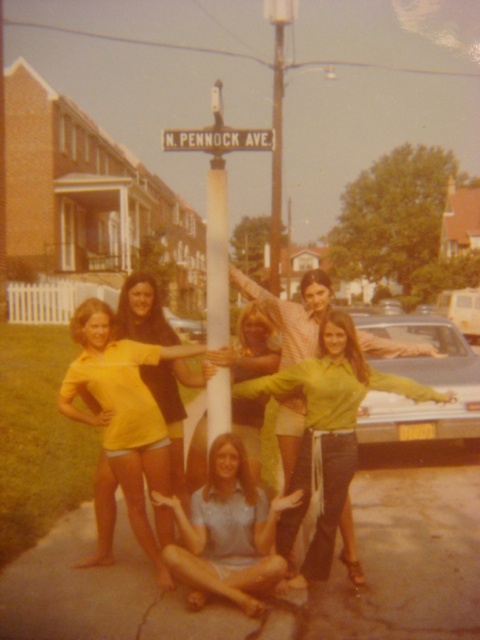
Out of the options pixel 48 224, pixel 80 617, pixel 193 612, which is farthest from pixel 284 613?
pixel 48 224

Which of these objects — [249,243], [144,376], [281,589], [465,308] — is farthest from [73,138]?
[465,308]

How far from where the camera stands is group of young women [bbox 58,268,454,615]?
3855 millimetres

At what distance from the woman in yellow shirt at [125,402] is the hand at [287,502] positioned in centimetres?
60

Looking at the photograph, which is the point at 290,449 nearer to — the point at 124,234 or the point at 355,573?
the point at 355,573

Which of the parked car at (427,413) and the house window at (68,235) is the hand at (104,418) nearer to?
the house window at (68,235)

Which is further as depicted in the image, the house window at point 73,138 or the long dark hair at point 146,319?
the house window at point 73,138

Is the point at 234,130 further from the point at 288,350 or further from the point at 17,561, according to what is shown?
the point at 17,561

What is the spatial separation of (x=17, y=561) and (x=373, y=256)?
4142 millimetres

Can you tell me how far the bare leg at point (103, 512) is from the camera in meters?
4.20

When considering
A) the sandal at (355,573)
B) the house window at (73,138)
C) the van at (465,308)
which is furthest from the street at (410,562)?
the van at (465,308)

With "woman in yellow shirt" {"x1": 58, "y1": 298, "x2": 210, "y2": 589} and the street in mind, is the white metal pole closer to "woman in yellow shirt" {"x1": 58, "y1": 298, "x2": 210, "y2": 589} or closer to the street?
"woman in yellow shirt" {"x1": 58, "y1": 298, "x2": 210, "y2": 589}

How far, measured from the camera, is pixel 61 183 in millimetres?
6484

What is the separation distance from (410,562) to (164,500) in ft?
5.52

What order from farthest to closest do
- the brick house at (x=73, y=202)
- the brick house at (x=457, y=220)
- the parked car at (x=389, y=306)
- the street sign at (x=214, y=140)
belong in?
the parked car at (x=389, y=306) → the brick house at (x=457, y=220) → the brick house at (x=73, y=202) → the street sign at (x=214, y=140)
